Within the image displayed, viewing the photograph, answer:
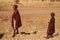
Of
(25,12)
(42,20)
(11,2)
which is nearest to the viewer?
(42,20)

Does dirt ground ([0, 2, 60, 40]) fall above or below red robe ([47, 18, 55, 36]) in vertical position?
below

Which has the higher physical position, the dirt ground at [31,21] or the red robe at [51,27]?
the red robe at [51,27]

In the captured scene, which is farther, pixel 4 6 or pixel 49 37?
pixel 4 6

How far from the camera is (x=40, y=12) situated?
1811 centimetres

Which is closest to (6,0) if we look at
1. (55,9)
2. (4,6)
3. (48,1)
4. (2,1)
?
(2,1)

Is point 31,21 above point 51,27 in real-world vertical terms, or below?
below

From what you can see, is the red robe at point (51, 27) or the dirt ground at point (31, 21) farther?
the dirt ground at point (31, 21)

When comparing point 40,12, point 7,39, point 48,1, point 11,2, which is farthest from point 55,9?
point 7,39

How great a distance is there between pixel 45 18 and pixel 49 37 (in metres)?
4.18

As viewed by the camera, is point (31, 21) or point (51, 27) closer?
point (51, 27)

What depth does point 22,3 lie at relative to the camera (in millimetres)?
20969

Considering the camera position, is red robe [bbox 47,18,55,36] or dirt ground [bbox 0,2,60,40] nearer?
red robe [bbox 47,18,55,36]

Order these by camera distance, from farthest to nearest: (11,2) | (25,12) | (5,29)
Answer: (11,2)
(25,12)
(5,29)

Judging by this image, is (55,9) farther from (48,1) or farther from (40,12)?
(48,1)
